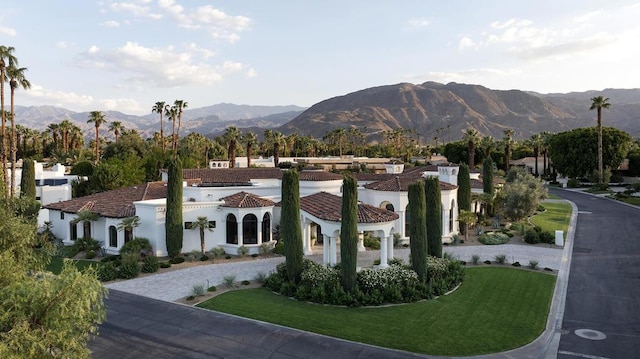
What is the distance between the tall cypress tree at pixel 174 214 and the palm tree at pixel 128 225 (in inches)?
92.0

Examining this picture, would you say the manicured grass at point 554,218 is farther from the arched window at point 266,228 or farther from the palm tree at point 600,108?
the arched window at point 266,228

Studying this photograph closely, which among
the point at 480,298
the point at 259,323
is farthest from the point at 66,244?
the point at 480,298

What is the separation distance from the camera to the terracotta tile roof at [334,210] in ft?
82.1

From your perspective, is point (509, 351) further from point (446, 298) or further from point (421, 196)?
point (421, 196)

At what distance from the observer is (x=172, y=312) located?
2141cm

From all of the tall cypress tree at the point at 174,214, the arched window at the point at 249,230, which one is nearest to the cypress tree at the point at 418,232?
the arched window at the point at 249,230

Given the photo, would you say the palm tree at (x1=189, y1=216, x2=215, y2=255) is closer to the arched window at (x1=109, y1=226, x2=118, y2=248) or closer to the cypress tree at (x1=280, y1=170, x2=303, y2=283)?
the arched window at (x1=109, y1=226, x2=118, y2=248)

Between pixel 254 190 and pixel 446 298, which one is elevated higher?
pixel 254 190

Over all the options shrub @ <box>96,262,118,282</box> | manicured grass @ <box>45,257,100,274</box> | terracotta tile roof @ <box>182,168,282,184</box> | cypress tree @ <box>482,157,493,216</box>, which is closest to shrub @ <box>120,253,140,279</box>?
shrub @ <box>96,262,118,282</box>

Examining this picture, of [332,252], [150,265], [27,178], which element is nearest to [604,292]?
[332,252]

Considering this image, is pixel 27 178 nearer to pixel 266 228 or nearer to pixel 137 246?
pixel 137 246

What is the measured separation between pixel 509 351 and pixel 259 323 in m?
10.2

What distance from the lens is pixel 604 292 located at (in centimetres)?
2378

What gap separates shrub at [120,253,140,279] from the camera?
2791 centimetres
